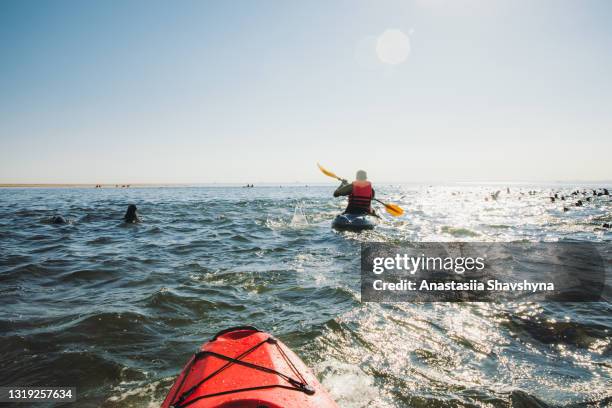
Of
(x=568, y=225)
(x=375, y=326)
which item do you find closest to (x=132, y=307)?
(x=375, y=326)

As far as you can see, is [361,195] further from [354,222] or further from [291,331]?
[291,331]

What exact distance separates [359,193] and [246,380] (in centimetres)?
1362

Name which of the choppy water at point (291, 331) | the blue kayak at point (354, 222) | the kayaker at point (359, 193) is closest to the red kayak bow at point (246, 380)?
the choppy water at point (291, 331)

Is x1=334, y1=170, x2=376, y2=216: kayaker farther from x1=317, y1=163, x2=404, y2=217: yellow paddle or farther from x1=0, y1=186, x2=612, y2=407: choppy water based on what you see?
x1=0, y1=186, x2=612, y2=407: choppy water

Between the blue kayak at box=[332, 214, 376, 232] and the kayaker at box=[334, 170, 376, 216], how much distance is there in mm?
616

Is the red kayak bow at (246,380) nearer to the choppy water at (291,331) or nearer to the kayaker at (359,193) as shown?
the choppy water at (291,331)

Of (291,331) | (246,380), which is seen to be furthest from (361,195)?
(246,380)

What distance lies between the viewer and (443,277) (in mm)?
9234

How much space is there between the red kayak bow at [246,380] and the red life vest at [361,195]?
41.5 ft

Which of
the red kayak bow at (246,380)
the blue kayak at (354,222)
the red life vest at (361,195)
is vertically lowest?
the red kayak bow at (246,380)

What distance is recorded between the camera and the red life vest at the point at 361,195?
1608 cm

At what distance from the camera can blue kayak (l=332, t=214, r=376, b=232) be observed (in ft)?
50.7

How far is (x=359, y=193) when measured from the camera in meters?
16.2

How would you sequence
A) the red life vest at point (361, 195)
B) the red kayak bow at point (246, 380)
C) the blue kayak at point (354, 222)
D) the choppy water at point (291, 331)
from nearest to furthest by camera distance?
the red kayak bow at point (246, 380)
the choppy water at point (291, 331)
the blue kayak at point (354, 222)
the red life vest at point (361, 195)
